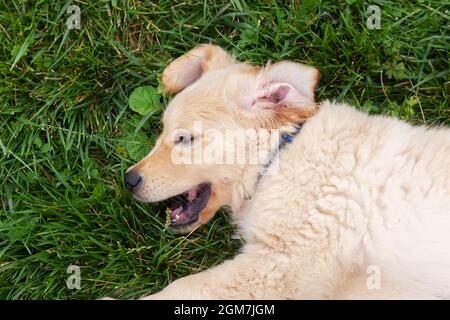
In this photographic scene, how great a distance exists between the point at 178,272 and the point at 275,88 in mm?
1423

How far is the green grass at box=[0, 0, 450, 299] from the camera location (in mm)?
3928

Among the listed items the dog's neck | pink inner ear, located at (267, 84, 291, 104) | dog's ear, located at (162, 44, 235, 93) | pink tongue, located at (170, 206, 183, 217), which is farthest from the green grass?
pink inner ear, located at (267, 84, 291, 104)

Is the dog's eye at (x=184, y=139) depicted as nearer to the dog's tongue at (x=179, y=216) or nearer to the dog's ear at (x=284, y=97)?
the dog's ear at (x=284, y=97)

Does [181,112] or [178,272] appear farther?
[178,272]

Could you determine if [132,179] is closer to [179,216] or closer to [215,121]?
[179,216]

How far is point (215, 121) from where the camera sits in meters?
3.39

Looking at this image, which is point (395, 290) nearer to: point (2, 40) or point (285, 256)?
point (285, 256)

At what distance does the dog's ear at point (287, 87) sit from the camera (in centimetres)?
333

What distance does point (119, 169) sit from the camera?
407 centimetres

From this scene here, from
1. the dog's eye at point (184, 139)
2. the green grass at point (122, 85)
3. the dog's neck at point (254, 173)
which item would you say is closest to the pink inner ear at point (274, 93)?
the dog's neck at point (254, 173)

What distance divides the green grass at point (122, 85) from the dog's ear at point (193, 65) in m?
0.31

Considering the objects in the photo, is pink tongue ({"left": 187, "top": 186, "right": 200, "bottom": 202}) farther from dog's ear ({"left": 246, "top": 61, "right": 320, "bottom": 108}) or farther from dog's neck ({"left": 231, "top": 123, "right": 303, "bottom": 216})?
dog's ear ({"left": 246, "top": 61, "right": 320, "bottom": 108})

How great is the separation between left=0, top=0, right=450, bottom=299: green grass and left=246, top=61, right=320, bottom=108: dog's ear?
754 millimetres

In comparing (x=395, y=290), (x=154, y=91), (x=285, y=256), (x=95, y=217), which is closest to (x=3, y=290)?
(x=95, y=217)
